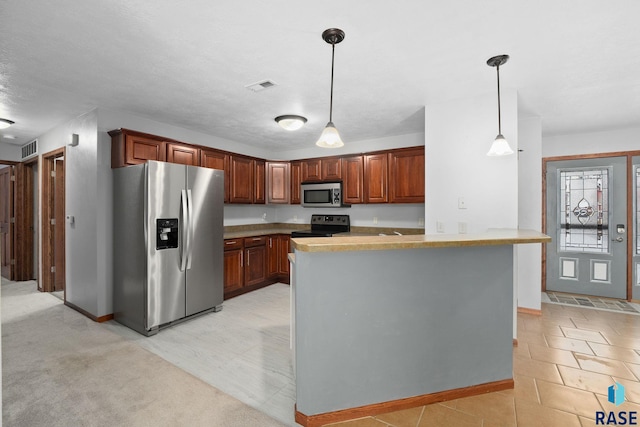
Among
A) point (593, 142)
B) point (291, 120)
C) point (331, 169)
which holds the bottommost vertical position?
point (331, 169)

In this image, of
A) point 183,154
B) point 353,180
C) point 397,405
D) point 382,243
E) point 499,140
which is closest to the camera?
point 382,243

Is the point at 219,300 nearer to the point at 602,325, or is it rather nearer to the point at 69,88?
the point at 69,88

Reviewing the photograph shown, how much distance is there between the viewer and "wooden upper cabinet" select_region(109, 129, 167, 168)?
11.3 feet

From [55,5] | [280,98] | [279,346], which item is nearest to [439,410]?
[279,346]

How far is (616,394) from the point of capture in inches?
85.0

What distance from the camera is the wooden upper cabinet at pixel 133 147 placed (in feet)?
11.3

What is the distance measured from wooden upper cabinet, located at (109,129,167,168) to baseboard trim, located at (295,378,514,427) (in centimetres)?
314

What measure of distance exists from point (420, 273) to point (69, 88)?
363 centimetres

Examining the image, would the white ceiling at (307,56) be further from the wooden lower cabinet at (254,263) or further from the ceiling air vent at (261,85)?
the wooden lower cabinet at (254,263)

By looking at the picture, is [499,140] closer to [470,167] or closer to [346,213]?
[470,167]

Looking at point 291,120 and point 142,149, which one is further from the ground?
point 291,120

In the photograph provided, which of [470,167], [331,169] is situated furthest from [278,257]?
[470,167]

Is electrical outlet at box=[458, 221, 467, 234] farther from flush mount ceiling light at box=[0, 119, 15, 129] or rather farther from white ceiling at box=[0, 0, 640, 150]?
flush mount ceiling light at box=[0, 119, 15, 129]

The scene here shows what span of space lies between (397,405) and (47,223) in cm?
545
